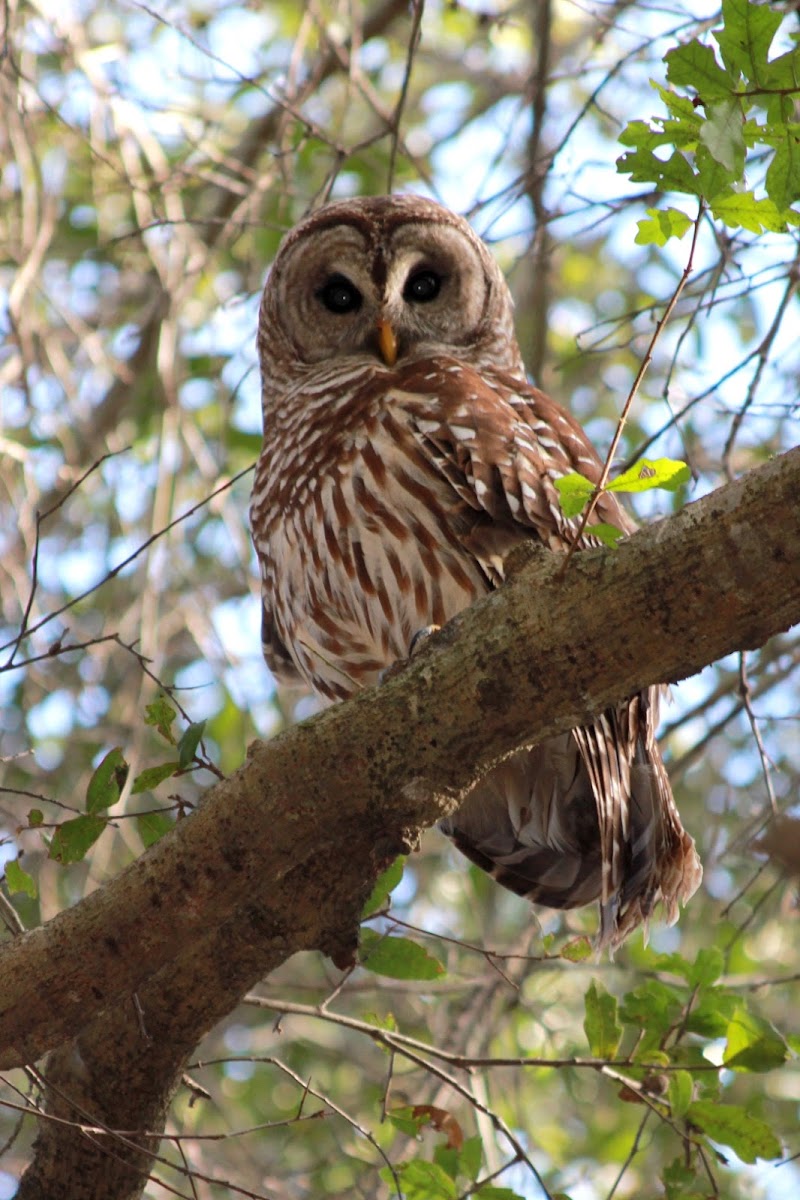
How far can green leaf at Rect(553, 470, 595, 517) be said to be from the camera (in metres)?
2.17

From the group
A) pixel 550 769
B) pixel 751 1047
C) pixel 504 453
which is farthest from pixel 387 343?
pixel 751 1047

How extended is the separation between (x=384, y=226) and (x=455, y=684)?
2255mm

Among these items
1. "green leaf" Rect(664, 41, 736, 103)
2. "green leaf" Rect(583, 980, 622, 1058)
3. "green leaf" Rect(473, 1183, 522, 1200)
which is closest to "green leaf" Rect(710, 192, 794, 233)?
"green leaf" Rect(664, 41, 736, 103)

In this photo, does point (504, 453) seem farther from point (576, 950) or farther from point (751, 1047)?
point (751, 1047)

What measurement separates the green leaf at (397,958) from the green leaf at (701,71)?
1753mm

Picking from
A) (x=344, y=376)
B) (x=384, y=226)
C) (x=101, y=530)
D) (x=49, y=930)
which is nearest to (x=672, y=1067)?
(x=49, y=930)

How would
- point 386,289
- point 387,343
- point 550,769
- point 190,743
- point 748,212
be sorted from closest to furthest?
point 748,212 < point 190,743 < point 550,769 < point 387,343 < point 386,289

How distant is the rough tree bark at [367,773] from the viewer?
215 centimetres

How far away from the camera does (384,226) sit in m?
4.20

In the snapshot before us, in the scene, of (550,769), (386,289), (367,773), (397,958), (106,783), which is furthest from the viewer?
(386,289)

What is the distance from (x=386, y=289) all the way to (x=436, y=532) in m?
1.10

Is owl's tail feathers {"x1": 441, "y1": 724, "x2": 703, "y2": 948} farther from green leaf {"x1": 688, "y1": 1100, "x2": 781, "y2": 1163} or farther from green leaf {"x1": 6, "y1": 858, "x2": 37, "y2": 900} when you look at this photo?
green leaf {"x1": 6, "y1": 858, "x2": 37, "y2": 900}

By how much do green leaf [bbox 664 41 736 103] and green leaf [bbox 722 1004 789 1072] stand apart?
1.78m

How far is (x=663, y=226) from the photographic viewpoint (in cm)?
234
